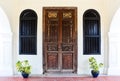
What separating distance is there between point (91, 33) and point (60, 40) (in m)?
1.25

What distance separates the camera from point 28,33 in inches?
399

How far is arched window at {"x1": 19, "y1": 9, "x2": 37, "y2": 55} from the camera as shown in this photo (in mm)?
Answer: 10086

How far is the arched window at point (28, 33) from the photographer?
10086mm

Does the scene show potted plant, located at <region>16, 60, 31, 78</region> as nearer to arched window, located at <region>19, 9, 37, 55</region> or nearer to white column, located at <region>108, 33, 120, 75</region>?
arched window, located at <region>19, 9, 37, 55</region>

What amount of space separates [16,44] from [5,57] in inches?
26.9

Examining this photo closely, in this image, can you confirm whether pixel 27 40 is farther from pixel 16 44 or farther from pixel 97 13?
pixel 97 13

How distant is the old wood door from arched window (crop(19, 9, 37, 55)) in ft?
1.48

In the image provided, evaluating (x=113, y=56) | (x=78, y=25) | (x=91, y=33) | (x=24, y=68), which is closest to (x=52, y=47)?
(x=78, y=25)

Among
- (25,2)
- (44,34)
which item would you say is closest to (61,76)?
(44,34)

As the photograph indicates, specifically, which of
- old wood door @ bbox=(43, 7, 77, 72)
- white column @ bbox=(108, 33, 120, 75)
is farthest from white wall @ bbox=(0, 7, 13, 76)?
white column @ bbox=(108, 33, 120, 75)

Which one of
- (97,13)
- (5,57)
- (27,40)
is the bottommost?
(5,57)

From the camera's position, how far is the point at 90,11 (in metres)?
10.1

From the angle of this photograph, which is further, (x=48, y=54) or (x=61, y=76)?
(x=48, y=54)

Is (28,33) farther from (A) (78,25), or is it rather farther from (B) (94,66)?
(B) (94,66)
